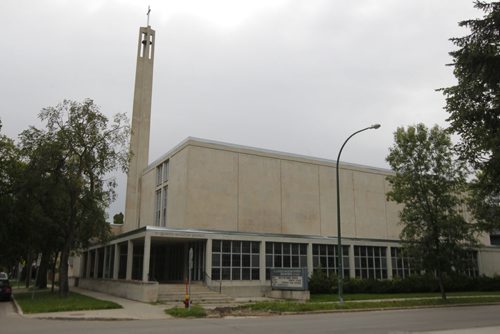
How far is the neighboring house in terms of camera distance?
3198 cm

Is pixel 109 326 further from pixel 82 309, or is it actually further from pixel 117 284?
pixel 117 284

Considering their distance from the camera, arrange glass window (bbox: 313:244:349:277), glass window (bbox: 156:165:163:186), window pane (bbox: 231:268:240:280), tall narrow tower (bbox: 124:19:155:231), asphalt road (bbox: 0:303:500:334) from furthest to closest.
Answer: tall narrow tower (bbox: 124:19:155:231) → glass window (bbox: 156:165:163:186) → glass window (bbox: 313:244:349:277) → window pane (bbox: 231:268:240:280) → asphalt road (bbox: 0:303:500:334)

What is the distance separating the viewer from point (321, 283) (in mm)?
31969

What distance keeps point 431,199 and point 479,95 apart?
43.0 feet

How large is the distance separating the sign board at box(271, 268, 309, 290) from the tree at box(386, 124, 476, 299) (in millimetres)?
6880

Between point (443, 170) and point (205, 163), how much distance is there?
18.2 metres

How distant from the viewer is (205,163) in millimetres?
38062

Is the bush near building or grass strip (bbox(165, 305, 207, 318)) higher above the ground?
the bush near building

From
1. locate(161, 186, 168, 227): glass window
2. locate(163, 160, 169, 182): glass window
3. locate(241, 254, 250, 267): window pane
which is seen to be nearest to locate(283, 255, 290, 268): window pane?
locate(241, 254, 250, 267): window pane

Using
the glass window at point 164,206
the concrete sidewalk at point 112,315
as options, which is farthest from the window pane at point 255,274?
the glass window at point 164,206

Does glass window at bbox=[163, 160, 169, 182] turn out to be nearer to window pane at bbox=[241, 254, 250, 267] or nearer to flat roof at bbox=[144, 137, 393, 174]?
flat roof at bbox=[144, 137, 393, 174]

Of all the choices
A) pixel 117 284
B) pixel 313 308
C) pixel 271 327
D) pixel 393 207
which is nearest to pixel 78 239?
pixel 117 284

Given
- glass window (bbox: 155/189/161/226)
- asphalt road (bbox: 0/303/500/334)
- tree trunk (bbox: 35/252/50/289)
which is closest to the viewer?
asphalt road (bbox: 0/303/500/334)

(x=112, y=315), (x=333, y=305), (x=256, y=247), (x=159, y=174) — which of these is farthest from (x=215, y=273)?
(x=159, y=174)
